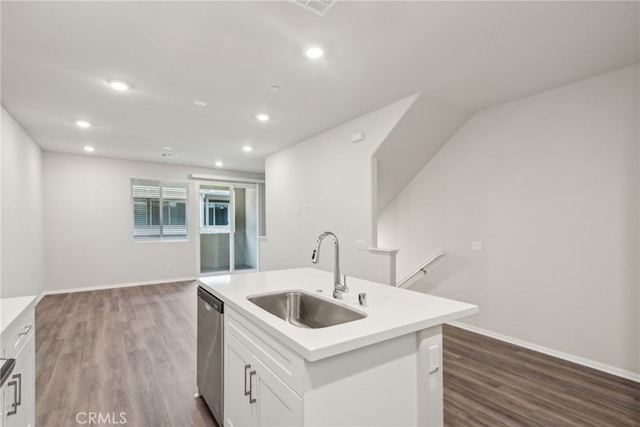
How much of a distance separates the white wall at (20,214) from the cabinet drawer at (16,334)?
90.0 inches

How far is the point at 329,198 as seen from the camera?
4191 millimetres

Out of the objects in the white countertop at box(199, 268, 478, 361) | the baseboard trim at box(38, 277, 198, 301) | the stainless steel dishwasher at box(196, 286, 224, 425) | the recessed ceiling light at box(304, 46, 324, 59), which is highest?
the recessed ceiling light at box(304, 46, 324, 59)

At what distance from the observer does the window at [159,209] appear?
6.29m

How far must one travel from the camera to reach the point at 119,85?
9.21 feet

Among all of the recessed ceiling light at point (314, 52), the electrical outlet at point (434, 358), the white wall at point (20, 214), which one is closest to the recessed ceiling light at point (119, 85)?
the white wall at point (20, 214)

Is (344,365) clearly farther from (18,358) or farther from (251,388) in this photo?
(18,358)

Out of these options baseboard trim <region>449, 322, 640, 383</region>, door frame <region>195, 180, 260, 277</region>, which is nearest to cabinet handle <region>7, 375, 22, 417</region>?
baseboard trim <region>449, 322, 640, 383</region>

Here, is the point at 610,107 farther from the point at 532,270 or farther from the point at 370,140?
the point at 370,140

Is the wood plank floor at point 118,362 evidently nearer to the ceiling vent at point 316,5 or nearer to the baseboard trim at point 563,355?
the ceiling vent at point 316,5

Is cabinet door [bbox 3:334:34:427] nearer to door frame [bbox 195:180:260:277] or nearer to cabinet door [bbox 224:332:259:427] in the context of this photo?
cabinet door [bbox 224:332:259:427]

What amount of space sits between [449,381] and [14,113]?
5.21 metres

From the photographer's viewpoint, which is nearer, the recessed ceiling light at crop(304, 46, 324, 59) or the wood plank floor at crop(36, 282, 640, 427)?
the wood plank floor at crop(36, 282, 640, 427)

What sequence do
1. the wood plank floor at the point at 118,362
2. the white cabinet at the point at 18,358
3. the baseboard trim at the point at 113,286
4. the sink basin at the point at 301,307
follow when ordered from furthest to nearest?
1. the baseboard trim at the point at 113,286
2. the wood plank floor at the point at 118,362
3. the sink basin at the point at 301,307
4. the white cabinet at the point at 18,358

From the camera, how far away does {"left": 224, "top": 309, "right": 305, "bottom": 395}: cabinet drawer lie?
3.74 feet
